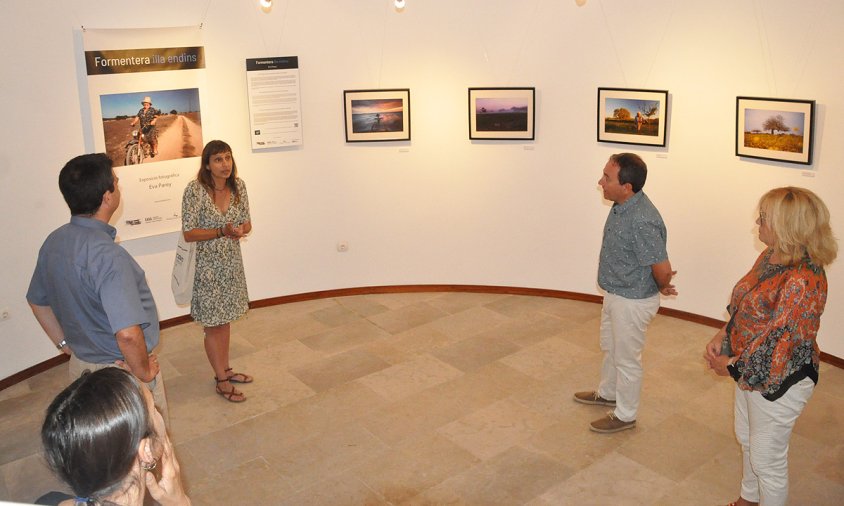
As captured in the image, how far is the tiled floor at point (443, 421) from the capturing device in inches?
196

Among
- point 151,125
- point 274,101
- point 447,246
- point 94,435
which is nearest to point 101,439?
point 94,435

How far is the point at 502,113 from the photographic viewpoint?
8445 mm

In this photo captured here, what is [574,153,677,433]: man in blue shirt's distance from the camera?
5168mm

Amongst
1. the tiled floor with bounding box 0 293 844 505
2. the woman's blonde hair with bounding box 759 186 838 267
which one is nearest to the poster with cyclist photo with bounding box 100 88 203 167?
the tiled floor with bounding box 0 293 844 505

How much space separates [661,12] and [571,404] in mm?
4026

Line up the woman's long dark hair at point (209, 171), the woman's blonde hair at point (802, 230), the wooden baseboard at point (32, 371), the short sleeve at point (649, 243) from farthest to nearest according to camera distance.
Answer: the wooden baseboard at point (32, 371), the woman's long dark hair at point (209, 171), the short sleeve at point (649, 243), the woman's blonde hair at point (802, 230)

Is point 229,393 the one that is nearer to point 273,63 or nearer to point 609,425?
point 609,425

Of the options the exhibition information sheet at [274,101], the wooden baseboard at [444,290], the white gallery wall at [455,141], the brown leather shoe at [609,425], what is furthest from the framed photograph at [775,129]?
the exhibition information sheet at [274,101]

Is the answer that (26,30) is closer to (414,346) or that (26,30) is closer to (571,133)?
(414,346)

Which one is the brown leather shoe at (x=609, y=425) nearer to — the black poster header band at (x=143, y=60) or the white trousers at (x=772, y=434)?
the white trousers at (x=772, y=434)

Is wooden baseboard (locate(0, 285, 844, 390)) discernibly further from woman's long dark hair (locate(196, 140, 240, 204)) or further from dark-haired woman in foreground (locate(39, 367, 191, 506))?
dark-haired woman in foreground (locate(39, 367, 191, 506))

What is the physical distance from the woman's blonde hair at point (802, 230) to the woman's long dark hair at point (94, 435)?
3.19 m

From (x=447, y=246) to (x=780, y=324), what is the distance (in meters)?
5.38

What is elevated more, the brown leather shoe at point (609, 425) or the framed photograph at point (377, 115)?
the framed photograph at point (377, 115)
